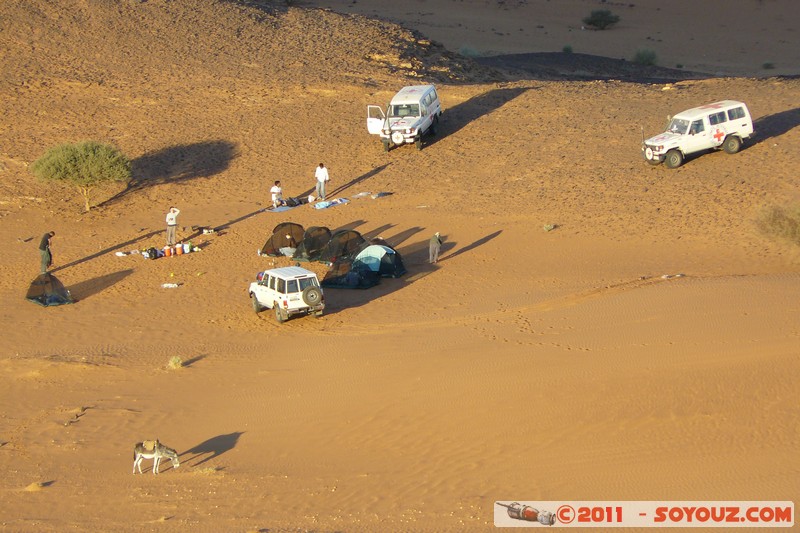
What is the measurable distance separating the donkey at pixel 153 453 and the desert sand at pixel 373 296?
24 centimetres

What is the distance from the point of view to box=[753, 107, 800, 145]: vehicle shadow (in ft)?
105

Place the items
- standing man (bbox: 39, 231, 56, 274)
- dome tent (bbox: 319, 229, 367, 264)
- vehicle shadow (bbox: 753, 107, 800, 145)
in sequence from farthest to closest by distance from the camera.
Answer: vehicle shadow (bbox: 753, 107, 800, 145) < dome tent (bbox: 319, 229, 367, 264) < standing man (bbox: 39, 231, 56, 274)

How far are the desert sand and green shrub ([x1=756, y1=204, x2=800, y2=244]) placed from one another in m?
0.68

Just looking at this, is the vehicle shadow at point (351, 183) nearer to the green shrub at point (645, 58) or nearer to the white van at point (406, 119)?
the white van at point (406, 119)

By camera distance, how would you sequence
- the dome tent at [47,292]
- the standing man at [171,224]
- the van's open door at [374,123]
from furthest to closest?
1. the van's open door at [374,123]
2. the standing man at [171,224]
3. the dome tent at [47,292]

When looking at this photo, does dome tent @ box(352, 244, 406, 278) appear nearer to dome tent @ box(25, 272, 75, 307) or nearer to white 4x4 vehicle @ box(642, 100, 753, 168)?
dome tent @ box(25, 272, 75, 307)

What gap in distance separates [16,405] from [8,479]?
3.35m

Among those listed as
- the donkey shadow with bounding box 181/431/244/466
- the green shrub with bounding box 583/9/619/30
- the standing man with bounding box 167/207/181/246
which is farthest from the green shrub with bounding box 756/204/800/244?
the green shrub with bounding box 583/9/619/30

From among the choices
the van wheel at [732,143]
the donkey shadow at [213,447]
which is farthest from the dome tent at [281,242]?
the van wheel at [732,143]

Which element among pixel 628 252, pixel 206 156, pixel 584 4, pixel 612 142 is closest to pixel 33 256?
pixel 206 156

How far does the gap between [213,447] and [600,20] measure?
5472 cm

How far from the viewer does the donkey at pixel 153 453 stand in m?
14.1

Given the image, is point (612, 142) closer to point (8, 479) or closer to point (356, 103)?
point (356, 103)

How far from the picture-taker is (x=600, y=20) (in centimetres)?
6384
